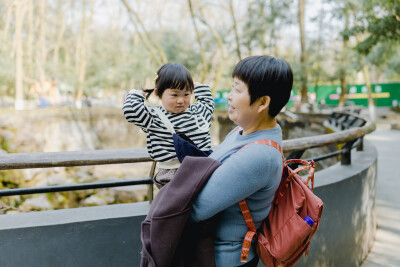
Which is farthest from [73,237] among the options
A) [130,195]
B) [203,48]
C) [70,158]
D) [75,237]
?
[203,48]

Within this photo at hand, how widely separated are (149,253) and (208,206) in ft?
0.83

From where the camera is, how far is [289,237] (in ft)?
4.04

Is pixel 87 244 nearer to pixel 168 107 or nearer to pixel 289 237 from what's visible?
pixel 168 107

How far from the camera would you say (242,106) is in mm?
1238

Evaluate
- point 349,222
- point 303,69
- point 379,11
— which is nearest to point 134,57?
point 303,69

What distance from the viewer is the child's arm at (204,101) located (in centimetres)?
198

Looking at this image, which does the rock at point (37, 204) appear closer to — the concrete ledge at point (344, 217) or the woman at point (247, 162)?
the concrete ledge at point (344, 217)

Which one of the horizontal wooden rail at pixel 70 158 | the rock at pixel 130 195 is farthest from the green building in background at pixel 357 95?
the horizontal wooden rail at pixel 70 158

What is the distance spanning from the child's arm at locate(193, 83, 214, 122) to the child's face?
0.63ft

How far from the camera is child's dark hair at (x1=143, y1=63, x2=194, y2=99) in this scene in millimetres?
1738

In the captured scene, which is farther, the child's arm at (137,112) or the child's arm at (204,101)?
the child's arm at (204,101)

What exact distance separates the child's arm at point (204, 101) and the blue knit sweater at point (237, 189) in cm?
69

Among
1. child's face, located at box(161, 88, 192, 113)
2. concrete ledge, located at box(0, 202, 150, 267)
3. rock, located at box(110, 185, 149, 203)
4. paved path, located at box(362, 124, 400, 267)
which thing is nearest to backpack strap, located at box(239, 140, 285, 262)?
child's face, located at box(161, 88, 192, 113)

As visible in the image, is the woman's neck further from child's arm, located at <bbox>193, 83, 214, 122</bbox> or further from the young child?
child's arm, located at <bbox>193, 83, 214, 122</bbox>
